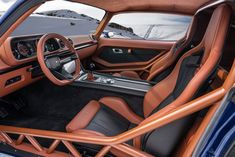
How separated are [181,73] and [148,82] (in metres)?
0.84

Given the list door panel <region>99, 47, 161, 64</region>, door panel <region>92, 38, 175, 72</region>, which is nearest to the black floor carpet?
door panel <region>92, 38, 175, 72</region>

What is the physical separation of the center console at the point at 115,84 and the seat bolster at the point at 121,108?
0.19 m

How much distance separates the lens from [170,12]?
8.99 ft

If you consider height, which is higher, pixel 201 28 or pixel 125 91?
pixel 201 28

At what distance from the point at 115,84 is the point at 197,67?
1.04 meters

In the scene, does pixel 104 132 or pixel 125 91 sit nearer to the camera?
pixel 104 132

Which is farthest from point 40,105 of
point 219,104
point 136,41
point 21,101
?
point 219,104

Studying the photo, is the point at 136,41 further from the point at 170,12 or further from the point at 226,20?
the point at 226,20

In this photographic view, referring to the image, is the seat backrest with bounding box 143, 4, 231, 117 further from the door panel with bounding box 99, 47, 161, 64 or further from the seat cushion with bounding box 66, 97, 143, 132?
the door panel with bounding box 99, 47, 161, 64

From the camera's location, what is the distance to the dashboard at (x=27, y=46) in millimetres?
1979

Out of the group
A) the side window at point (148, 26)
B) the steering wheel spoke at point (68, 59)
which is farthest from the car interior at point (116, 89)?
the side window at point (148, 26)

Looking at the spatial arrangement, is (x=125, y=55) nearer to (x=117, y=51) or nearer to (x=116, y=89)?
(x=117, y=51)

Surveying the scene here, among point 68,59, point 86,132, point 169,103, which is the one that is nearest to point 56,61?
point 68,59

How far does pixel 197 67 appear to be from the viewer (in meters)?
1.35
